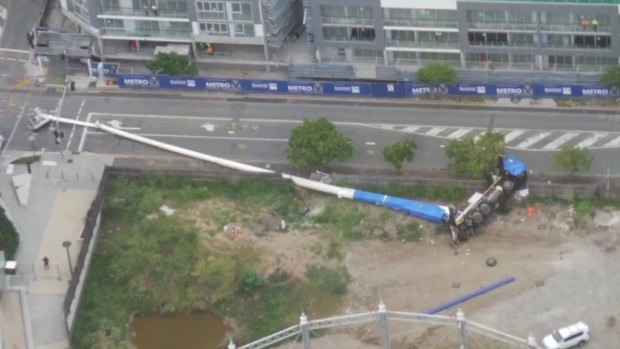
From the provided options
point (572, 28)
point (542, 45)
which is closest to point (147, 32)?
point (542, 45)

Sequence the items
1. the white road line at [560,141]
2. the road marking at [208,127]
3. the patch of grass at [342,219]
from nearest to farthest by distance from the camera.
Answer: the patch of grass at [342,219] → the white road line at [560,141] → the road marking at [208,127]

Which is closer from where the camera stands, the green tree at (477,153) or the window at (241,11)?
the green tree at (477,153)

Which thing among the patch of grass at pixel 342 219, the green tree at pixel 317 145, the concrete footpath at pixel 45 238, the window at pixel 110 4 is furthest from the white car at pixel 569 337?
the window at pixel 110 4

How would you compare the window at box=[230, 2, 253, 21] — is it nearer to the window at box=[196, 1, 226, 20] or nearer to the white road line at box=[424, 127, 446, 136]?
the window at box=[196, 1, 226, 20]

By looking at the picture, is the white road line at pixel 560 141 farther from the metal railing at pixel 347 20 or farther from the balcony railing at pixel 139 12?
the balcony railing at pixel 139 12

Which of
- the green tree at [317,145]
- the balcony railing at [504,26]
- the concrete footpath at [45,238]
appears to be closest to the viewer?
the concrete footpath at [45,238]

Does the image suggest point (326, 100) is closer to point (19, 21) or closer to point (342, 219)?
point (342, 219)
